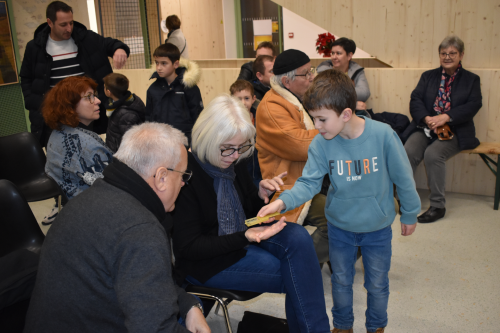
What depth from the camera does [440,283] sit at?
293 cm

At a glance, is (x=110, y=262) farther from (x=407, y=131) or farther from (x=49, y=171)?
(x=407, y=131)

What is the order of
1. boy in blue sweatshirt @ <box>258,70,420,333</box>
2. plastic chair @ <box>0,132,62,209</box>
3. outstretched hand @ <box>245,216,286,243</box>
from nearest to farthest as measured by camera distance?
outstretched hand @ <box>245,216,286,243</box>
boy in blue sweatshirt @ <box>258,70,420,333</box>
plastic chair @ <box>0,132,62,209</box>

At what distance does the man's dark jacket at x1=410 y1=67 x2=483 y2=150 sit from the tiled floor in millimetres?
778

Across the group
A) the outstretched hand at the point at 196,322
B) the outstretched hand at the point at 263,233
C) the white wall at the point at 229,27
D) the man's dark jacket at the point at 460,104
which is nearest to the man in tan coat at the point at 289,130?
the outstretched hand at the point at 263,233

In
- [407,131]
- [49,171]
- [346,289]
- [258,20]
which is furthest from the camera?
[258,20]

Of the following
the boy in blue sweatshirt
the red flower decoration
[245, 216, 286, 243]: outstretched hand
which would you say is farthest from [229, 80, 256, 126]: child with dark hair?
the red flower decoration

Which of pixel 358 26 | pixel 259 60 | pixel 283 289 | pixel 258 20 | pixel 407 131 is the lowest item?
pixel 283 289

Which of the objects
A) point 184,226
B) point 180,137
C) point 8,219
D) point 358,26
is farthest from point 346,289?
point 358,26

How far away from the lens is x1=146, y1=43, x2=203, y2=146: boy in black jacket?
4.13 meters

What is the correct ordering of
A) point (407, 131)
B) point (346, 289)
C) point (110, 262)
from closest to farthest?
point (110, 262) < point (346, 289) < point (407, 131)

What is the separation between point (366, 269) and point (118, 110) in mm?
2594

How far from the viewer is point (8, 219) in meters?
2.27

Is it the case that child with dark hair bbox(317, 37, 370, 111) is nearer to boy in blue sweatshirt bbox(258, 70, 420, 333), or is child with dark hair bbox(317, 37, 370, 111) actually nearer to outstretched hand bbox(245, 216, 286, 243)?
boy in blue sweatshirt bbox(258, 70, 420, 333)

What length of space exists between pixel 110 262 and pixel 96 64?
3180mm
